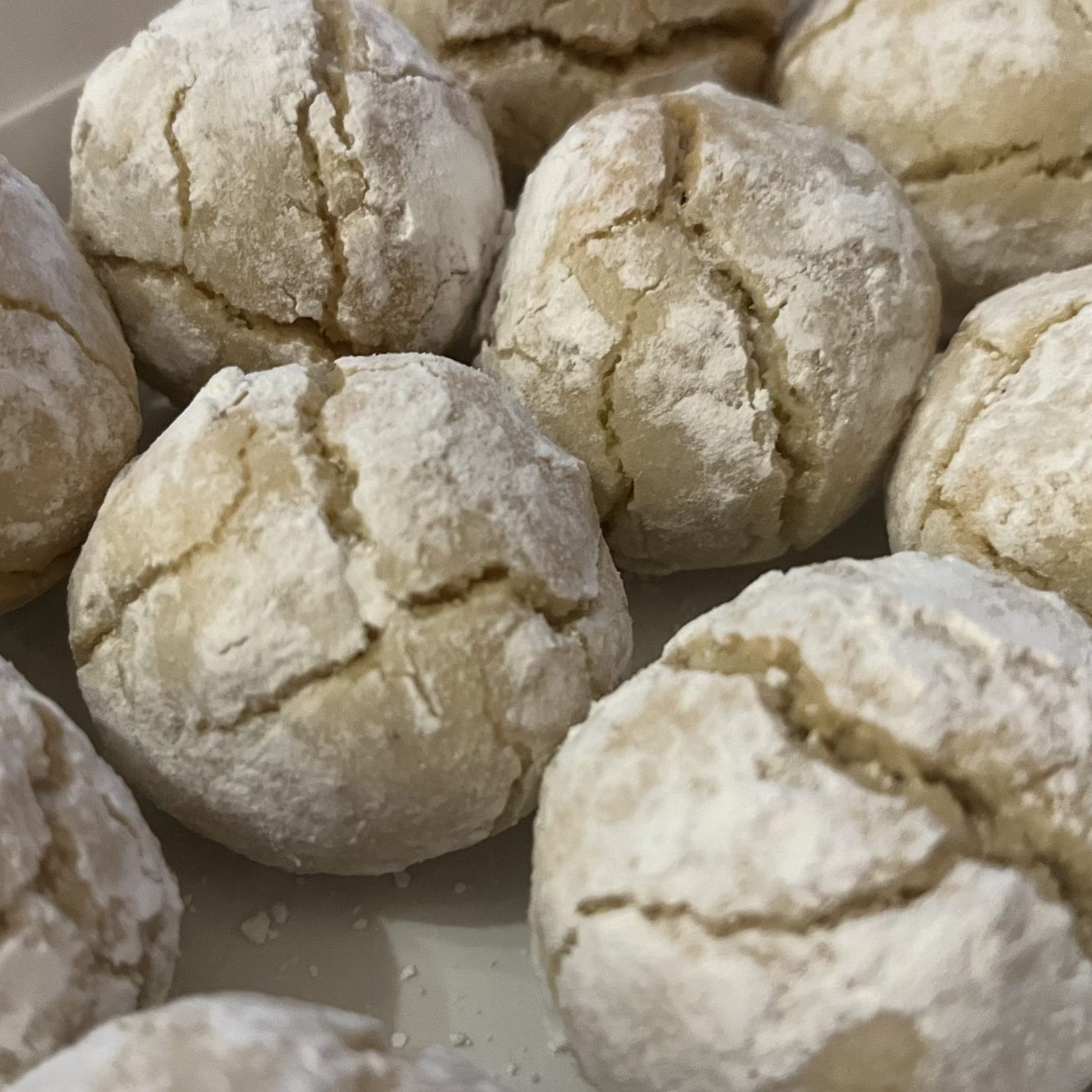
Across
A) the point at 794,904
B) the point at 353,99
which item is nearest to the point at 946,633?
the point at 794,904

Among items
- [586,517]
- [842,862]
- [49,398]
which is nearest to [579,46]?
[586,517]

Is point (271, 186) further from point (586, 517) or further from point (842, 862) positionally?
point (842, 862)

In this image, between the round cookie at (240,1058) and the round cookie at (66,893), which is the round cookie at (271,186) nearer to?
the round cookie at (66,893)

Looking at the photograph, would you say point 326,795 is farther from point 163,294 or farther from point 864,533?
point 864,533

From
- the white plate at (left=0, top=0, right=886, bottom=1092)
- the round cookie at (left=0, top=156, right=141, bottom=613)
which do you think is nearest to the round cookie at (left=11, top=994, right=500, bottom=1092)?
the white plate at (left=0, top=0, right=886, bottom=1092)

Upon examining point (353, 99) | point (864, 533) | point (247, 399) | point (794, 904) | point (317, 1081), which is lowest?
point (864, 533)

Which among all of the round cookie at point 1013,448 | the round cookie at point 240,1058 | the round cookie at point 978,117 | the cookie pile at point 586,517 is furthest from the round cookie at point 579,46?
the round cookie at point 240,1058
